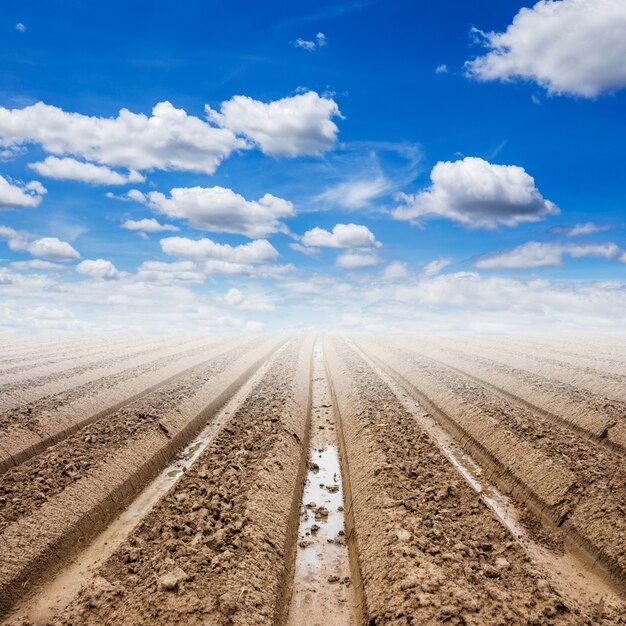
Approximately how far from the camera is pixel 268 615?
3596 mm

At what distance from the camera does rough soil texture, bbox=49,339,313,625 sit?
358 cm

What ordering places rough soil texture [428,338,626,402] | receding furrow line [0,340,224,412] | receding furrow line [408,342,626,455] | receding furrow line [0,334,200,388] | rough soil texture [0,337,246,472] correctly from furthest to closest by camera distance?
receding furrow line [0,334,200,388]
rough soil texture [428,338,626,402]
receding furrow line [0,340,224,412]
receding furrow line [408,342,626,455]
rough soil texture [0,337,246,472]

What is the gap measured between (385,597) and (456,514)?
1754 millimetres

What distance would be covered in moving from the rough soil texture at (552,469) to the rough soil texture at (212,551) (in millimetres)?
3102

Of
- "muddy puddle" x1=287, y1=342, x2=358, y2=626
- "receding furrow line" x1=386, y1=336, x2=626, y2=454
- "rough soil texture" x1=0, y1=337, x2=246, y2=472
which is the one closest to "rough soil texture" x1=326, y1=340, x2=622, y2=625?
"muddy puddle" x1=287, y1=342, x2=358, y2=626

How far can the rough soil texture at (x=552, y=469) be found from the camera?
15.9 ft

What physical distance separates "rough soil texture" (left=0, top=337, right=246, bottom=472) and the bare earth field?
0.17ft

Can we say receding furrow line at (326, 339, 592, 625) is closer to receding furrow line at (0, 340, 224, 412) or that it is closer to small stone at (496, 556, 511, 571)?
small stone at (496, 556, 511, 571)

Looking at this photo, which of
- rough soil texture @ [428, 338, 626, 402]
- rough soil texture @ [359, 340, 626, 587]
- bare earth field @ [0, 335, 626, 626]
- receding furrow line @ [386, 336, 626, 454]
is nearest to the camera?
bare earth field @ [0, 335, 626, 626]

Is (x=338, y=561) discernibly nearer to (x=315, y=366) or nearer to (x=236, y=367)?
(x=236, y=367)

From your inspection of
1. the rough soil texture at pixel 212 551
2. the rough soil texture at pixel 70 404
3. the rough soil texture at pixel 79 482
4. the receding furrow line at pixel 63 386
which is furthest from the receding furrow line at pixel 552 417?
the receding furrow line at pixel 63 386

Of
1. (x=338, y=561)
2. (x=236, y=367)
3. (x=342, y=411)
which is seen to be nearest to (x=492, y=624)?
(x=338, y=561)

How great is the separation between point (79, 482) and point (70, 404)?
4716 mm

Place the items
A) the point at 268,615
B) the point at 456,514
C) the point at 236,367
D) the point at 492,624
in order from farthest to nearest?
the point at 236,367 → the point at 456,514 → the point at 268,615 → the point at 492,624
